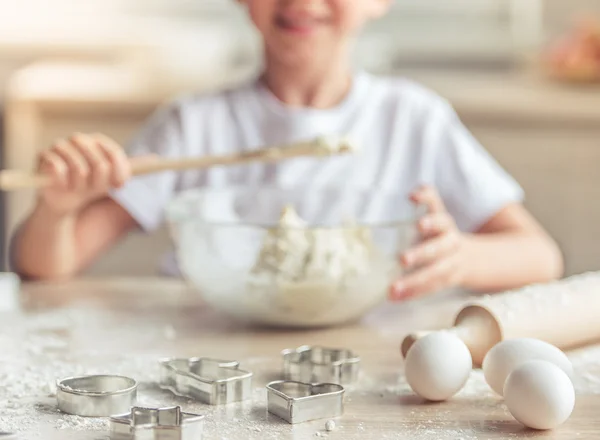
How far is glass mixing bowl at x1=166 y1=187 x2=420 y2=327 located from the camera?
896 millimetres

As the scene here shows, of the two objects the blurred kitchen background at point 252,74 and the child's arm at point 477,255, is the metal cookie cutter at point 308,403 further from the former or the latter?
the blurred kitchen background at point 252,74

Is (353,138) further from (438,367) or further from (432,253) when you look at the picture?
(438,367)

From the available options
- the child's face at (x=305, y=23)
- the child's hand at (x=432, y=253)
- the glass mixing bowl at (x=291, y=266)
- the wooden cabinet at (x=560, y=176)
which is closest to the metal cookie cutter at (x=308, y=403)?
the glass mixing bowl at (x=291, y=266)

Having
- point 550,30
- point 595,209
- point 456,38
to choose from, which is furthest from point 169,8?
point 595,209

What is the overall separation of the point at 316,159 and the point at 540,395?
0.82 m

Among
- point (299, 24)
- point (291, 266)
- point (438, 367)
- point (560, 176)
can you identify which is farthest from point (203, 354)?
point (560, 176)

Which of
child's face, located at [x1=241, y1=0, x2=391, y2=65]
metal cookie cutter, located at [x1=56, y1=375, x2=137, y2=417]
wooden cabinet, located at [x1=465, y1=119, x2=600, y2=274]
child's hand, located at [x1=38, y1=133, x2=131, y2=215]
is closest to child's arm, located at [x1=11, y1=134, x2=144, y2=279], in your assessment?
child's hand, located at [x1=38, y1=133, x2=131, y2=215]

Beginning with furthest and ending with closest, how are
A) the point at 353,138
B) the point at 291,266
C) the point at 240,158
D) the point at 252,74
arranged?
the point at 252,74, the point at 353,138, the point at 240,158, the point at 291,266

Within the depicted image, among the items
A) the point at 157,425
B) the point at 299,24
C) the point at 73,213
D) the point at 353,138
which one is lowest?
the point at 157,425

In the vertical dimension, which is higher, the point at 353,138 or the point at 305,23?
the point at 305,23

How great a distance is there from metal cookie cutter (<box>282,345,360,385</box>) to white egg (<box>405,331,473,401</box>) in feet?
0.19

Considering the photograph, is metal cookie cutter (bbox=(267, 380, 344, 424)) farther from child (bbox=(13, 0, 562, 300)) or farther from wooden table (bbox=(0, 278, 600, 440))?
child (bbox=(13, 0, 562, 300))

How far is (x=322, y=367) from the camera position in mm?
730

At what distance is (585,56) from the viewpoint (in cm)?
219
